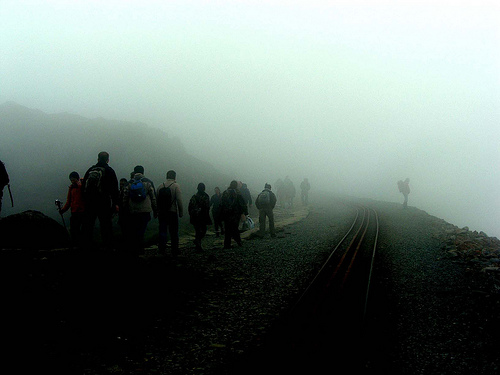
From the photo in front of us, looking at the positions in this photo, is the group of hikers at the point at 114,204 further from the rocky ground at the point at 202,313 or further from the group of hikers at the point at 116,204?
the rocky ground at the point at 202,313

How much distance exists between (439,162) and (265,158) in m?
108

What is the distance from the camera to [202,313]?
218 inches

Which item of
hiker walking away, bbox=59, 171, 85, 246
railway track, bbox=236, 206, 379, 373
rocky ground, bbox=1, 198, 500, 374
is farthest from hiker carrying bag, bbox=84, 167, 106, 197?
railway track, bbox=236, 206, 379, 373

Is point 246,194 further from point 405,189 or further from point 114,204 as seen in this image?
point 405,189

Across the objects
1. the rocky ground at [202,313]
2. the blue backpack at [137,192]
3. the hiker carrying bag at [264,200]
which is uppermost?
the blue backpack at [137,192]

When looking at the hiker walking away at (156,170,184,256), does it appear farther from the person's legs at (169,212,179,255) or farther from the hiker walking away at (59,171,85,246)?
the hiker walking away at (59,171,85,246)

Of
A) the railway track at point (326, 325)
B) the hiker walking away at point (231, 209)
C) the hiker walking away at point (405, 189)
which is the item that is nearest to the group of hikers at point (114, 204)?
the hiker walking away at point (231, 209)

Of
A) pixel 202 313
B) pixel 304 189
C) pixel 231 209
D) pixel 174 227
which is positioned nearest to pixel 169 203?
pixel 174 227

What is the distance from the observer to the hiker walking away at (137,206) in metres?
7.55

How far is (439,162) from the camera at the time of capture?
6983 inches

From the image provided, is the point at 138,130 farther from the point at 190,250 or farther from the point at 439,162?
the point at 439,162

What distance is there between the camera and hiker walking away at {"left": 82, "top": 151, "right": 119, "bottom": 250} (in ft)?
22.5

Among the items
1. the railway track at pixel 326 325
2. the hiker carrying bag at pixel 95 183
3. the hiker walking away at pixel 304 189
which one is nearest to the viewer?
the railway track at pixel 326 325

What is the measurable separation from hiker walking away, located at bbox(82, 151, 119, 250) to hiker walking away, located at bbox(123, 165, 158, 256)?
389 millimetres
